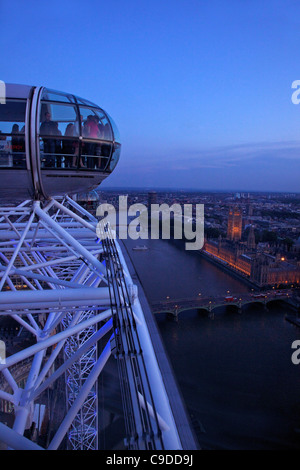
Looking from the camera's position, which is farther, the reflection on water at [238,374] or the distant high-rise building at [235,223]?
the distant high-rise building at [235,223]

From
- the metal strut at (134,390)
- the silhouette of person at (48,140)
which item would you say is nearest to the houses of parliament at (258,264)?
the silhouette of person at (48,140)

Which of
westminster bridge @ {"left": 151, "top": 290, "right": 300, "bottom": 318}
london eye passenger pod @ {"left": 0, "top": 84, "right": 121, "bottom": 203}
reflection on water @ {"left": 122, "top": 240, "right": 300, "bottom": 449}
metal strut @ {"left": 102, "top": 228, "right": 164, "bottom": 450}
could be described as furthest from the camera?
westminster bridge @ {"left": 151, "top": 290, "right": 300, "bottom": 318}

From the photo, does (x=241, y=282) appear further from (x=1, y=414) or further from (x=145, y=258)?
(x=1, y=414)

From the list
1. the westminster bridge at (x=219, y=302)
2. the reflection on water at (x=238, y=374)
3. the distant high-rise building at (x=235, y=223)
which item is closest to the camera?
the reflection on water at (x=238, y=374)

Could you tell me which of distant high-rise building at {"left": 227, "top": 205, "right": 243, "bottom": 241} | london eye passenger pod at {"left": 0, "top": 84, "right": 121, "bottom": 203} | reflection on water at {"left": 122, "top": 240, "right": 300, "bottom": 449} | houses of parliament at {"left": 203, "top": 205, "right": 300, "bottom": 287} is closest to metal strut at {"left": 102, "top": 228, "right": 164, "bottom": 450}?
london eye passenger pod at {"left": 0, "top": 84, "right": 121, "bottom": 203}

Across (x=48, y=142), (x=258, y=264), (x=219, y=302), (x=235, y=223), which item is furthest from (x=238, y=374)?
(x=235, y=223)

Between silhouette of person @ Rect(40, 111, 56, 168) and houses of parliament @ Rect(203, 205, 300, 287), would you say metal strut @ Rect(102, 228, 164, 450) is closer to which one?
silhouette of person @ Rect(40, 111, 56, 168)

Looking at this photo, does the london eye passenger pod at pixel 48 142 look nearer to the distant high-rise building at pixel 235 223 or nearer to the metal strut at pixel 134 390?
the metal strut at pixel 134 390
